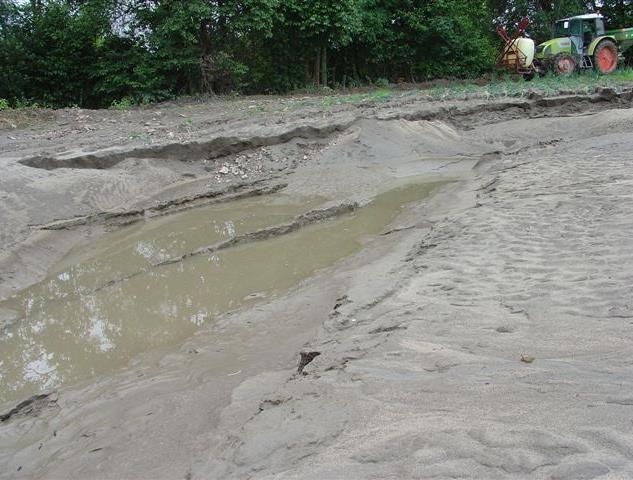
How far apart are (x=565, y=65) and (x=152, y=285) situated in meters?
17.6

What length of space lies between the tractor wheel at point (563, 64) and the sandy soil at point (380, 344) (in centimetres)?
973

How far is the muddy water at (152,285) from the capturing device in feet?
17.4

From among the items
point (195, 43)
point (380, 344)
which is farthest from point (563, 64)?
point (380, 344)

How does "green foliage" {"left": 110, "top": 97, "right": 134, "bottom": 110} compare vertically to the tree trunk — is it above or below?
below

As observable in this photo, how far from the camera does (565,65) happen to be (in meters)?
19.0

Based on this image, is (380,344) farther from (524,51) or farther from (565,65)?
(565,65)

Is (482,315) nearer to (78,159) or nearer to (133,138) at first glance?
(78,159)

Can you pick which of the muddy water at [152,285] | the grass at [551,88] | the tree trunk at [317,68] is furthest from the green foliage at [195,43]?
the muddy water at [152,285]

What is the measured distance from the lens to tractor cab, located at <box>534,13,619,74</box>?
1905 cm

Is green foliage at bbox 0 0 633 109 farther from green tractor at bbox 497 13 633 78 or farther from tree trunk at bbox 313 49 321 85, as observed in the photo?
green tractor at bbox 497 13 633 78

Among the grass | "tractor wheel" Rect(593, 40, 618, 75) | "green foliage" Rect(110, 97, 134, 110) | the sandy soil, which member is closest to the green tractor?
"tractor wheel" Rect(593, 40, 618, 75)

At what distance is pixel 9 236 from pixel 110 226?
149 centimetres

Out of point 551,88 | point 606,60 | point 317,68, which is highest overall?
point 317,68

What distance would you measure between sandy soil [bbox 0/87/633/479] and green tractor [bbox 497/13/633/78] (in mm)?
9882
